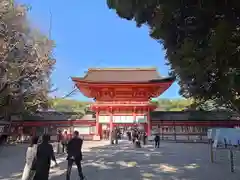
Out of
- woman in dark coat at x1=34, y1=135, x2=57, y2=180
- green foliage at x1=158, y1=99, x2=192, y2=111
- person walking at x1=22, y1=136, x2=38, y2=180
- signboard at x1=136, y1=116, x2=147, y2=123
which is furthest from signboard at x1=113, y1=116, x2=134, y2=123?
green foliage at x1=158, y1=99, x2=192, y2=111

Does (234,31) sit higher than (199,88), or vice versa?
(234,31)

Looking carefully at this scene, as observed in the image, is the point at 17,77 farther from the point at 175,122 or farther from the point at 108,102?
the point at 175,122

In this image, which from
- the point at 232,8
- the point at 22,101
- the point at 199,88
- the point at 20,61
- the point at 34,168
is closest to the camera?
the point at 34,168

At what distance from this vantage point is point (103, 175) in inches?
362

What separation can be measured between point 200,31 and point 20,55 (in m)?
13.0

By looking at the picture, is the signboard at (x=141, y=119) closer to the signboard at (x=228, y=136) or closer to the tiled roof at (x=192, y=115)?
the tiled roof at (x=192, y=115)

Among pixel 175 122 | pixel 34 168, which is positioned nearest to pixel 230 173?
pixel 34 168

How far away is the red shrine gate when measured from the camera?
28.0 meters

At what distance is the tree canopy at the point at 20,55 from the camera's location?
14.7m

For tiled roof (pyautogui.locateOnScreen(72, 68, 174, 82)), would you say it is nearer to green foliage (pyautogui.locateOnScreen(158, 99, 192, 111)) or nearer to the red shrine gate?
the red shrine gate

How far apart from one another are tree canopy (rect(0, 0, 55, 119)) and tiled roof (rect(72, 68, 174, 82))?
38.6 feet

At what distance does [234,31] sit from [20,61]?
1355 centimetres

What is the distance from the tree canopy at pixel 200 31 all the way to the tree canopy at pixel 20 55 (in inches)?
336

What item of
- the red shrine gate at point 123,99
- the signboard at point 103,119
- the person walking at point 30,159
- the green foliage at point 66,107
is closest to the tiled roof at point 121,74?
the red shrine gate at point 123,99
